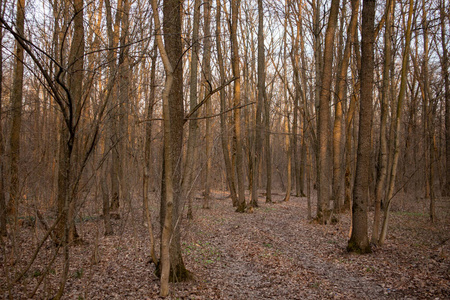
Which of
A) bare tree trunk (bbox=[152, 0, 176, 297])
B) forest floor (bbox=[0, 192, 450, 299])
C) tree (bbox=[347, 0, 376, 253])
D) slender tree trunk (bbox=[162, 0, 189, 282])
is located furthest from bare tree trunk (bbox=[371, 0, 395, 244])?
bare tree trunk (bbox=[152, 0, 176, 297])

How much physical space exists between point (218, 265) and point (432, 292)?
3.62m

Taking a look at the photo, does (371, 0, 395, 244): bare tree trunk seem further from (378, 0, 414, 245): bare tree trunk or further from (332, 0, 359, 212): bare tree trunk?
(332, 0, 359, 212): bare tree trunk

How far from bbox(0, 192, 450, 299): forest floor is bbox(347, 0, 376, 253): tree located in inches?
16.8

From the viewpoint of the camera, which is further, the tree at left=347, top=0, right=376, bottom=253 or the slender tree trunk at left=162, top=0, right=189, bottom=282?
the tree at left=347, top=0, right=376, bottom=253

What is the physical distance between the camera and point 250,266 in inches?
253

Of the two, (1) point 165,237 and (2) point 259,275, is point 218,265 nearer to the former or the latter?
(2) point 259,275

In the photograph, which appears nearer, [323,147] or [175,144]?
[175,144]

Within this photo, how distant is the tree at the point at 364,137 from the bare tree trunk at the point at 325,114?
9.11ft

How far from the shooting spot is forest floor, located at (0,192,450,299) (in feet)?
15.7

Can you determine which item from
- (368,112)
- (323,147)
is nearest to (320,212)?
(323,147)

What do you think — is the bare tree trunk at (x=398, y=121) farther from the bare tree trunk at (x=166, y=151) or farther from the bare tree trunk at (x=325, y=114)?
the bare tree trunk at (x=166, y=151)

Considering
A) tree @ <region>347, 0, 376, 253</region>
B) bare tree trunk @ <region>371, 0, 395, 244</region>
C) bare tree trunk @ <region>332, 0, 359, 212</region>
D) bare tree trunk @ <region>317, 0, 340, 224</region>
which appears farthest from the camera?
bare tree trunk @ <region>332, 0, 359, 212</region>

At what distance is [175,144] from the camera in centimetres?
479

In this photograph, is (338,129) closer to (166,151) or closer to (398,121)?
(398,121)
